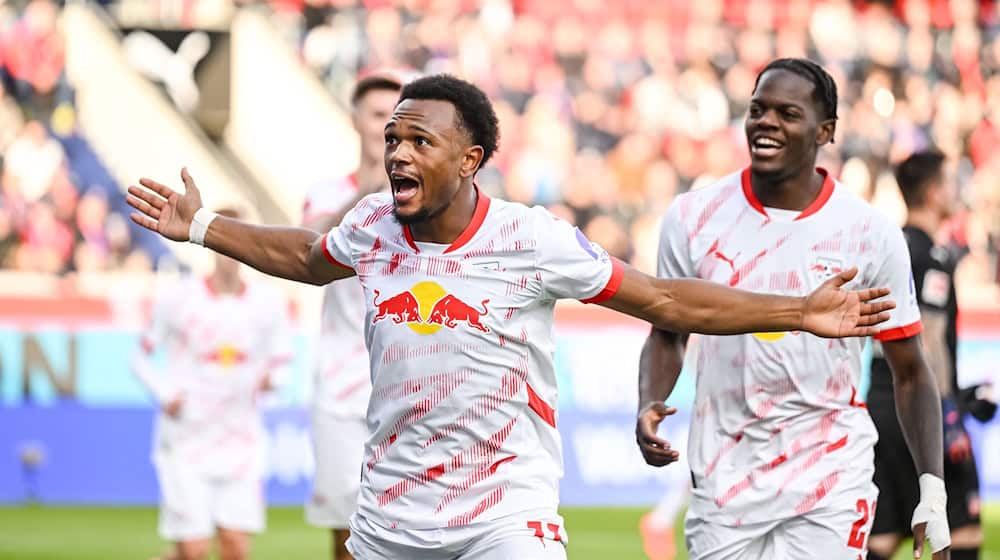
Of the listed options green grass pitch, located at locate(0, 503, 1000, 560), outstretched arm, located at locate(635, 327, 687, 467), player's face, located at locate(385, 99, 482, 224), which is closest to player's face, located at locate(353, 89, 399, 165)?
outstretched arm, located at locate(635, 327, 687, 467)

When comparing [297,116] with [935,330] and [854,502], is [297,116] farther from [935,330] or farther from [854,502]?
[854,502]

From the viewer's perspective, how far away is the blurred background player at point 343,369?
7.92 meters

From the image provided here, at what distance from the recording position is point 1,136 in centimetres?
1841

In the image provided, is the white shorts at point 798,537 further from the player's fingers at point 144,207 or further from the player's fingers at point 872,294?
the player's fingers at point 144,207

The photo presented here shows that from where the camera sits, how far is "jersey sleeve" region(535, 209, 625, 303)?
511cm

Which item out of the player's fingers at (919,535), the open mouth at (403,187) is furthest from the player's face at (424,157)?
the player's fingers at (919,535)

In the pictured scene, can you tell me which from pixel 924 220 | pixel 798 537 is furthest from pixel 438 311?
pixel 924 220

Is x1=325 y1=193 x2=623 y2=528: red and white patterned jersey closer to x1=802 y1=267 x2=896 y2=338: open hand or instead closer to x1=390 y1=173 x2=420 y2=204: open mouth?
x1=390 y1=173 x2=420 y2=204: open mouth

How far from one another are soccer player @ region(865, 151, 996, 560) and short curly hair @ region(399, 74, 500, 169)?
349 centimetres

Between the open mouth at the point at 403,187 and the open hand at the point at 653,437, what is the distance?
4.11 feet

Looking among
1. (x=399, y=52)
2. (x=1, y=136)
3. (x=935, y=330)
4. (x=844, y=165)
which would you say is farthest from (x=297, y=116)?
(x=935, y=330)

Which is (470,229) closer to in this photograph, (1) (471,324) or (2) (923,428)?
(1) (471,324)

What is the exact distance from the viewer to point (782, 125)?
596cm

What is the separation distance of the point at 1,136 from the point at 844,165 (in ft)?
33.2
